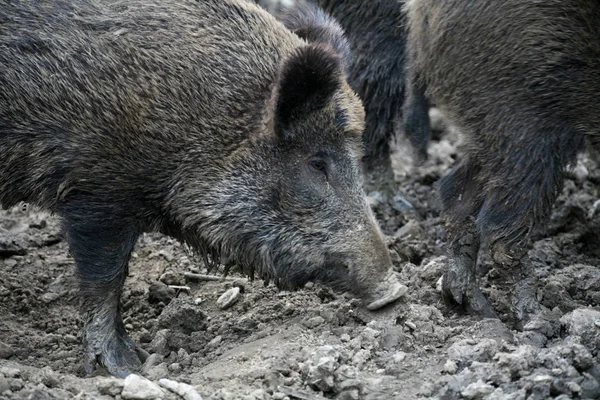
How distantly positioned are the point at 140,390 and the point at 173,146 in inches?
46.9

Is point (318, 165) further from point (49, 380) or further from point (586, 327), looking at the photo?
point (49, 380)

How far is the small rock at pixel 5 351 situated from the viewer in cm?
475

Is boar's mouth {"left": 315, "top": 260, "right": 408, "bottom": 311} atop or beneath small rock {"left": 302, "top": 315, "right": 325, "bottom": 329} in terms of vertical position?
atop

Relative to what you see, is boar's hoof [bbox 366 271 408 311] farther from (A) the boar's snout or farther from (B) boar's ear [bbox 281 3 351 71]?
(B) boar's ear [bbox 281 3 351 71]

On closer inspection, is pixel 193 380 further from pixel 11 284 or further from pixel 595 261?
pixel 595 261

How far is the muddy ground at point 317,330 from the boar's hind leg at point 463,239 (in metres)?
0.11

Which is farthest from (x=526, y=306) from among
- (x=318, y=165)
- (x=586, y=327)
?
(x=318, y=165)

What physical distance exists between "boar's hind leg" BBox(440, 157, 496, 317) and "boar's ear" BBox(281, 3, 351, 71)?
2.68ft

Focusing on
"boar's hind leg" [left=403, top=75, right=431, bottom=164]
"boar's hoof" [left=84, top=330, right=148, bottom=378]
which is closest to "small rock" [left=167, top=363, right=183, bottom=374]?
"boar's hoof" [left=84, top=330, right=148, bottom=378]

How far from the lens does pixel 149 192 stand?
15.3ft

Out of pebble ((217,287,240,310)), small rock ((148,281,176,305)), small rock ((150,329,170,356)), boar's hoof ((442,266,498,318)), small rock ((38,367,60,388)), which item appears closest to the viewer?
small rock ((38,367,60,388))

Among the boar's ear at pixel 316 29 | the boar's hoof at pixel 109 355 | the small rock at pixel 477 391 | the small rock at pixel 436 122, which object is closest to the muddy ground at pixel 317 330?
the small rock at pixel 477 391

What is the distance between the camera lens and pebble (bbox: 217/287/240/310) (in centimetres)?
537

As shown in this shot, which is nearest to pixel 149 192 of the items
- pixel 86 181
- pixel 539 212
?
pixel 86 181
